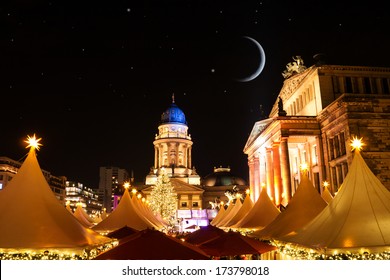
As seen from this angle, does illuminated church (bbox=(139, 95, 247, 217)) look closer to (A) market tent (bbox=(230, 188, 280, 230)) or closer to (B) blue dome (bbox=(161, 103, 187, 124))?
(B) blue dome (bbox=(161, 103, 187, 124))

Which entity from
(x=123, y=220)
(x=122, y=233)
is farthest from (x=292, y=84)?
(x=122, y=233)

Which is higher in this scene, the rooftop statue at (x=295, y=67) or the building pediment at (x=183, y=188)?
the rooftop statue at (x=295, y=67)

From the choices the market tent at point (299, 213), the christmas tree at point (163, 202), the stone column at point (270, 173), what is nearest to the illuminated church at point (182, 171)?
the christmas tree at point (163, 202)

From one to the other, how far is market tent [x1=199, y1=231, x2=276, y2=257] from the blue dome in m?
99.1

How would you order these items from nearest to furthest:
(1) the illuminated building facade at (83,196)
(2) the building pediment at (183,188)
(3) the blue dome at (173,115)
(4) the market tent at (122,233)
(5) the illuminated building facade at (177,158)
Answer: (4) the market tent at (122,233)
(2) the building pediment at (183,188)
(5) the illuminated building facade at (177,158)
(3) the blue dome at (173,115)
(1) the illuminated building facade at (83,196)

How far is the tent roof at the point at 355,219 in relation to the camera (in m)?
9.70

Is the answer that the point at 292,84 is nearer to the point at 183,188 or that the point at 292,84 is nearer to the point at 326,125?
the point at 326,125

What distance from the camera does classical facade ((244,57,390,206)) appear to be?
105 feet

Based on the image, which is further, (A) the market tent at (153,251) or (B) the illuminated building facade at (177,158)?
(B) the illuminated building facade at (177,158)

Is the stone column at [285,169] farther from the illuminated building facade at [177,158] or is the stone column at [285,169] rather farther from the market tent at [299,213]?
the illuminated building facade at [177,158]

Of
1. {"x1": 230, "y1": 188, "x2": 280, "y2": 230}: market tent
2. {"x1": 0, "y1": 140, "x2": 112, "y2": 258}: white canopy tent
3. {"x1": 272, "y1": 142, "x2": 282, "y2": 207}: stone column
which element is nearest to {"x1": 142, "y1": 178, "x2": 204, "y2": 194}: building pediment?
{"x1": 272, "y1": 142, "x2": 282, "y2": 207}: stone column

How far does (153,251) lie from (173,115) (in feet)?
345
